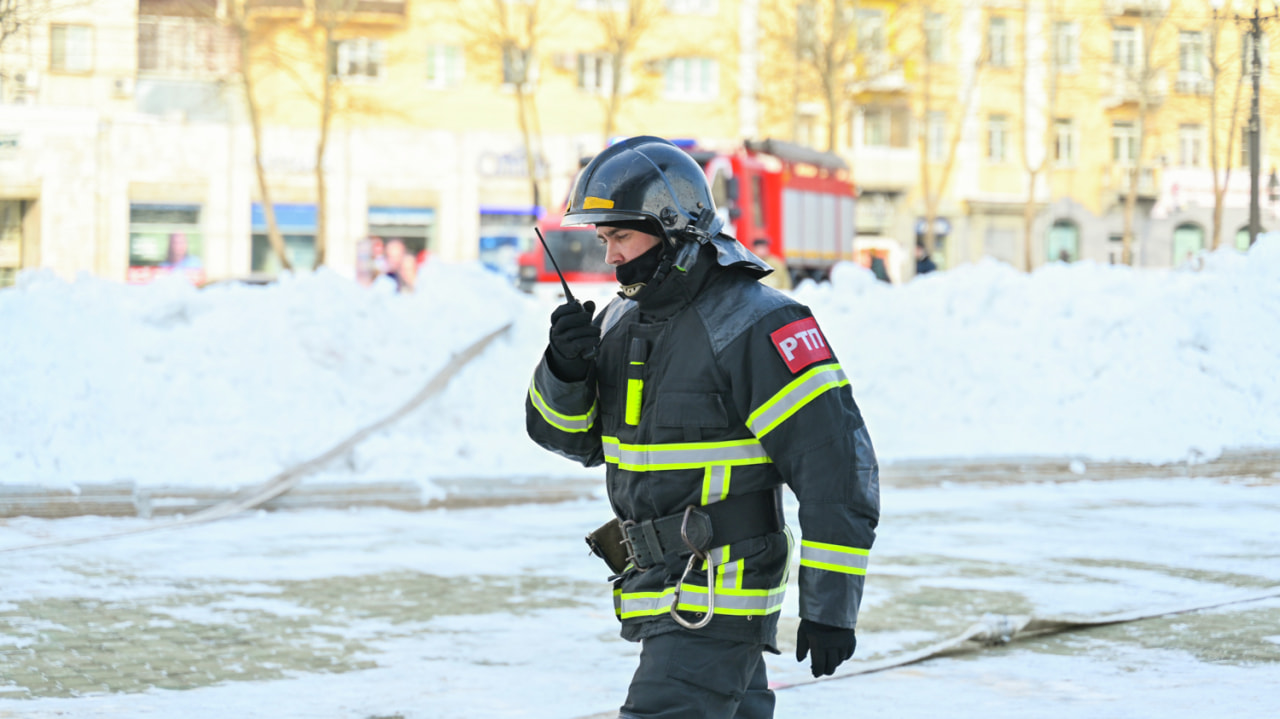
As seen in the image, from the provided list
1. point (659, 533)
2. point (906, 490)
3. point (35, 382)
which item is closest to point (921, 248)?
point (906, 490)

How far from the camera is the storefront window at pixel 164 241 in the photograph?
1414 inches

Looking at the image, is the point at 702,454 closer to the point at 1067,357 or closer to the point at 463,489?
Answer: the point at 463,489

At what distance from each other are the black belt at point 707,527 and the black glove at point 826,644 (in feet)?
0.81

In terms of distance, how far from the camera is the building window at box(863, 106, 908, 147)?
4712cm

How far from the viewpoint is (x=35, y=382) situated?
11641 millimetres

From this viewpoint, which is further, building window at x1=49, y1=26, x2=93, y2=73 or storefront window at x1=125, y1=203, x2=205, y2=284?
storefront window at x1=125, y1=203, x2=205, y2=284

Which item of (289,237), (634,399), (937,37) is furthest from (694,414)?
(937,37)

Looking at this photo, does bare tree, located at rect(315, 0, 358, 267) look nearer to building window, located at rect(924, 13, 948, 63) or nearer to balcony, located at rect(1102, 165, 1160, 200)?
building window, located at rect(924, 13, 948, 63)

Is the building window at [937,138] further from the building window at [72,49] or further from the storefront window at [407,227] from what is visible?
the building window at [72,49]

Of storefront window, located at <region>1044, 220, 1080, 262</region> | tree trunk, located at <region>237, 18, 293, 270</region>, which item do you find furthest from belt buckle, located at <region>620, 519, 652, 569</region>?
storefront window, located at <region>1044, 220, 1080, 262</region>

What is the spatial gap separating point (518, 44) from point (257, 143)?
24.8 ft

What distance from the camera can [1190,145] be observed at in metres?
51.2

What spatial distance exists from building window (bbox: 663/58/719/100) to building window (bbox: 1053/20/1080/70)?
12.3 m

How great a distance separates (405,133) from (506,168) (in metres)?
2.70
